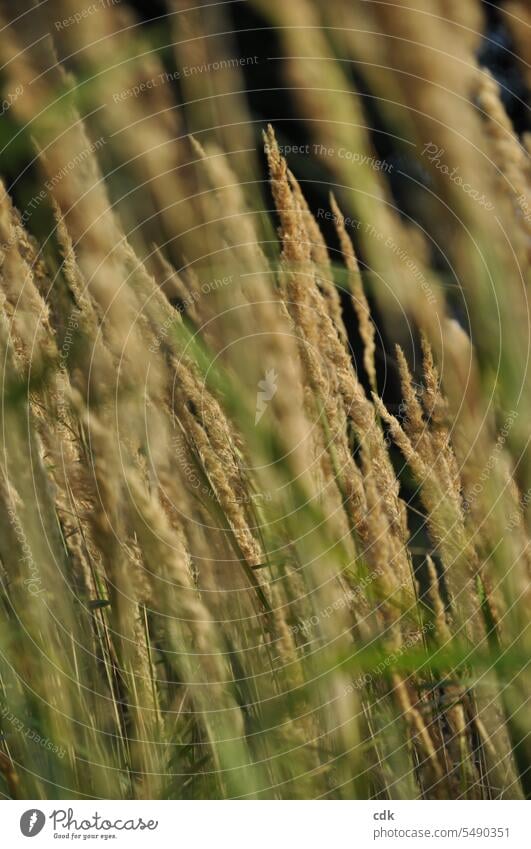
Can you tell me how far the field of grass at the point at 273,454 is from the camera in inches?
29.5

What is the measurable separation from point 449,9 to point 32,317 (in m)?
0.52

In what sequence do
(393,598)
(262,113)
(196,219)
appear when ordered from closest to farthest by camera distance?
(393,598), (196,219), (262,113)

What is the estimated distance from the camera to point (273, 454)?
77cm

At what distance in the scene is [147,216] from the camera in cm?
92
